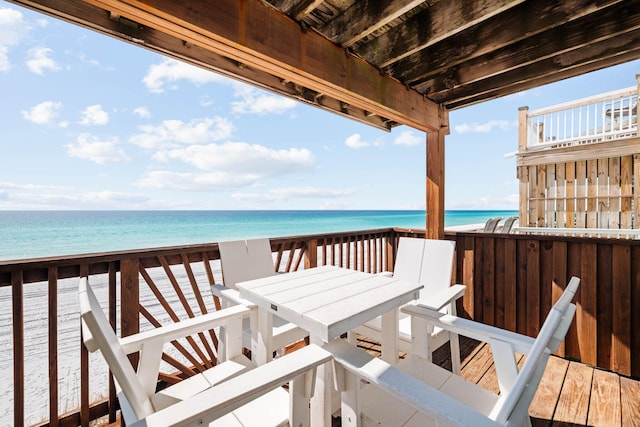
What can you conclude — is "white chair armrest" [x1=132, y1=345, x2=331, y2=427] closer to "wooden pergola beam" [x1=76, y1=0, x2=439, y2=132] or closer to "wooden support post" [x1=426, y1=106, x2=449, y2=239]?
"wooden pergola beam" [x1=76, y1=0, x2=439, y2=132]

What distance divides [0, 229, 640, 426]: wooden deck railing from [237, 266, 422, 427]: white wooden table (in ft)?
3.02

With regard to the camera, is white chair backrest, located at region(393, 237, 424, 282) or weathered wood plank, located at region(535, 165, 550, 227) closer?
white chair backrest, located at region(393, 237, 424, 282)

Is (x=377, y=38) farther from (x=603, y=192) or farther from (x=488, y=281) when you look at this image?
(x=603, y=192)

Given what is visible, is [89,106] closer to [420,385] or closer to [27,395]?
[27,395]

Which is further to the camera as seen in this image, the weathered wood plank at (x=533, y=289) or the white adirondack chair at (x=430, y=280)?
the weathered wood plank at (x=533, y=289)

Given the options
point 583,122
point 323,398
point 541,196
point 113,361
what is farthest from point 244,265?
point 583,122

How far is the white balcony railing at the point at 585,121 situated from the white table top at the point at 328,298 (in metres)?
5.95

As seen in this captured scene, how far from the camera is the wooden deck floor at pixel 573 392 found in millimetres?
1837

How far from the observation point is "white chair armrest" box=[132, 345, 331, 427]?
0.77 m

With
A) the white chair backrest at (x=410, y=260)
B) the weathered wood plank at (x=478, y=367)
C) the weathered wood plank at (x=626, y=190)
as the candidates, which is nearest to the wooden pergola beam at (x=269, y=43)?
the white chair backrest at (x=410, y=260)

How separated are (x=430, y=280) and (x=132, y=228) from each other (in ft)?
81.3

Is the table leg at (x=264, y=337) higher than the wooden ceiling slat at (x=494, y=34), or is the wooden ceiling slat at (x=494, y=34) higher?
the wooden ceiling slat at (x=494, y=34)

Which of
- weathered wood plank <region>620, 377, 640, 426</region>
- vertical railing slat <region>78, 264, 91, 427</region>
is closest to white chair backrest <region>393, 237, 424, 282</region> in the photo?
weathered wood plank <region>620, 377, 640, 426</region>

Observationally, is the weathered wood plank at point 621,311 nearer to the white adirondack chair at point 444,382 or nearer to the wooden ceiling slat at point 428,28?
the white adirondack chair at point 444,382
